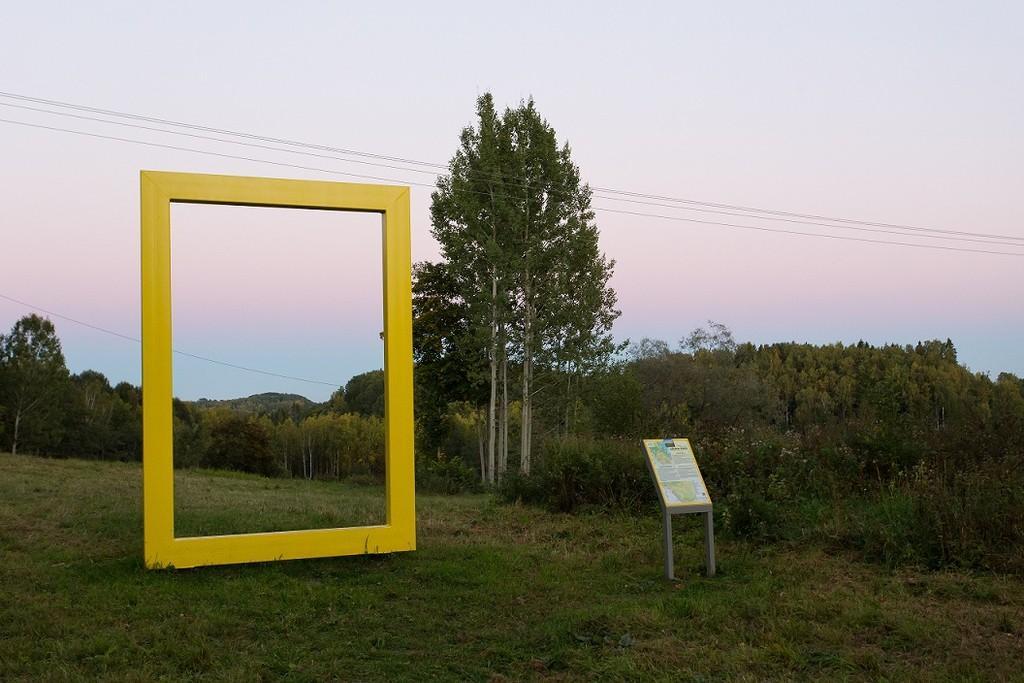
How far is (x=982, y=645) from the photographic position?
6.16 meters

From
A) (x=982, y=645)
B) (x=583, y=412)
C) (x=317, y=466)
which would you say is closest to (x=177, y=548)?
(x=317, y=466)

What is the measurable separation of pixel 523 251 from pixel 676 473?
2447 cm

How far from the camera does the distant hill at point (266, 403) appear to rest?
10.3 meters

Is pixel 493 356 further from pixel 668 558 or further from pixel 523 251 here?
pixel 668 558

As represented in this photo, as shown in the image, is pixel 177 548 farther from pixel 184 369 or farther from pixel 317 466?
pixel 317 466

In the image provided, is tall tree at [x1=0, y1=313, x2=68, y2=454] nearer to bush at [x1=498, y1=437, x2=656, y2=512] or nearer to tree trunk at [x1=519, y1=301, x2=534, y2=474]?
tree trunk at [x1=519, y1=301, x2=534, y2=474]

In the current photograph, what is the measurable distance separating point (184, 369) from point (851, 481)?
8.12 meters

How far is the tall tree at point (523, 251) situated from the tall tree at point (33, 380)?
28.5 m

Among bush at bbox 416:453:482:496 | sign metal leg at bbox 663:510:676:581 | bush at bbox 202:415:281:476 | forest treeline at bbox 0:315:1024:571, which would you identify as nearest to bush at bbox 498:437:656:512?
forest treeline at bbox 0:315:1024:571

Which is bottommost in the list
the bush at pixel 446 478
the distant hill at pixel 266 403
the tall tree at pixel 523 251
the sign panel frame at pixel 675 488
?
the bush at pixel 446 478

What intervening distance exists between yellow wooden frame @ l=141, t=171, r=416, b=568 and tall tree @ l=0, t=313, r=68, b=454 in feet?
147

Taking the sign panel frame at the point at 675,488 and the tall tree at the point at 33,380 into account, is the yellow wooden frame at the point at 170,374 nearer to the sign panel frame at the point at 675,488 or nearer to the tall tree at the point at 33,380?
the sign panel frame at the point at 675,488

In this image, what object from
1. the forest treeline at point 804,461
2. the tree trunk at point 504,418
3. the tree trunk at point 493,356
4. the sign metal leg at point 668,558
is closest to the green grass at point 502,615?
the sign metal leg at point 668,558

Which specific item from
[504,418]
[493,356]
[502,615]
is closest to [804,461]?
[502,615]
